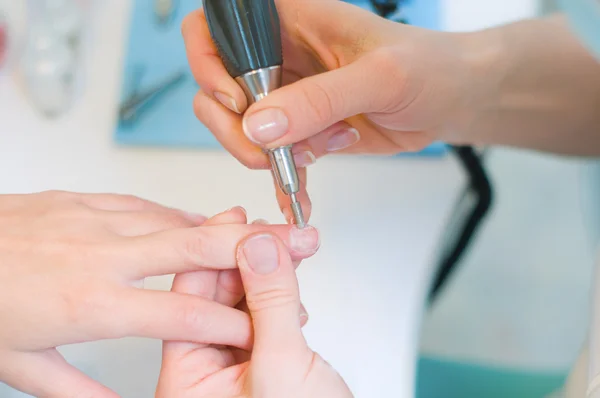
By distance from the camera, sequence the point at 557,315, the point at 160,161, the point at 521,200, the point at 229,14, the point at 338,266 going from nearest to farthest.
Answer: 1. the point at 229,14
2. the point at 338,266
3. the point at 160,161
4. the point at 557,315
5. the point at 521,200

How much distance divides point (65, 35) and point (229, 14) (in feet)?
1.65

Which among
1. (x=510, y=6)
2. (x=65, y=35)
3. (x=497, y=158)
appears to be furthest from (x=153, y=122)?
(x=497, y=158)

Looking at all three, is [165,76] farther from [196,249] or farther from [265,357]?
[265,357]

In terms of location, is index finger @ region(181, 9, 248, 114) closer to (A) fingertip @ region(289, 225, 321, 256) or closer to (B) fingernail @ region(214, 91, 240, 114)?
(B) fingernail @ region(214, 91, 240, 114)

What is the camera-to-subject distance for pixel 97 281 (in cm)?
48

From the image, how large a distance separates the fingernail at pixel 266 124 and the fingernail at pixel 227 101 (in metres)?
0.06

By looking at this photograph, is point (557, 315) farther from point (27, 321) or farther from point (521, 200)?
point (27, 321)

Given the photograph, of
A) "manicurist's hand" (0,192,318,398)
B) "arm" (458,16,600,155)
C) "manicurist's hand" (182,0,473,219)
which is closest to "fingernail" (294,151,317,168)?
"manicurist's hand" (182,0,473,219)

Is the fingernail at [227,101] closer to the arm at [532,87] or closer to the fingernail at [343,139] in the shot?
the fingernail at [343,139]

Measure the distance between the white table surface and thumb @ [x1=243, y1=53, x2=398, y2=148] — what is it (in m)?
0.18

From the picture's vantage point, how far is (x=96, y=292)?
0.48m

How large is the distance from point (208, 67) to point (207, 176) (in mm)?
209

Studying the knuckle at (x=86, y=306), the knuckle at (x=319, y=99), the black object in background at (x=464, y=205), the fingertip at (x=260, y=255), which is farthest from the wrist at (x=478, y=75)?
the knuckle at (x=86, y=306)

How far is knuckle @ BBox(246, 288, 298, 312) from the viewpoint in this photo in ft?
1.54
